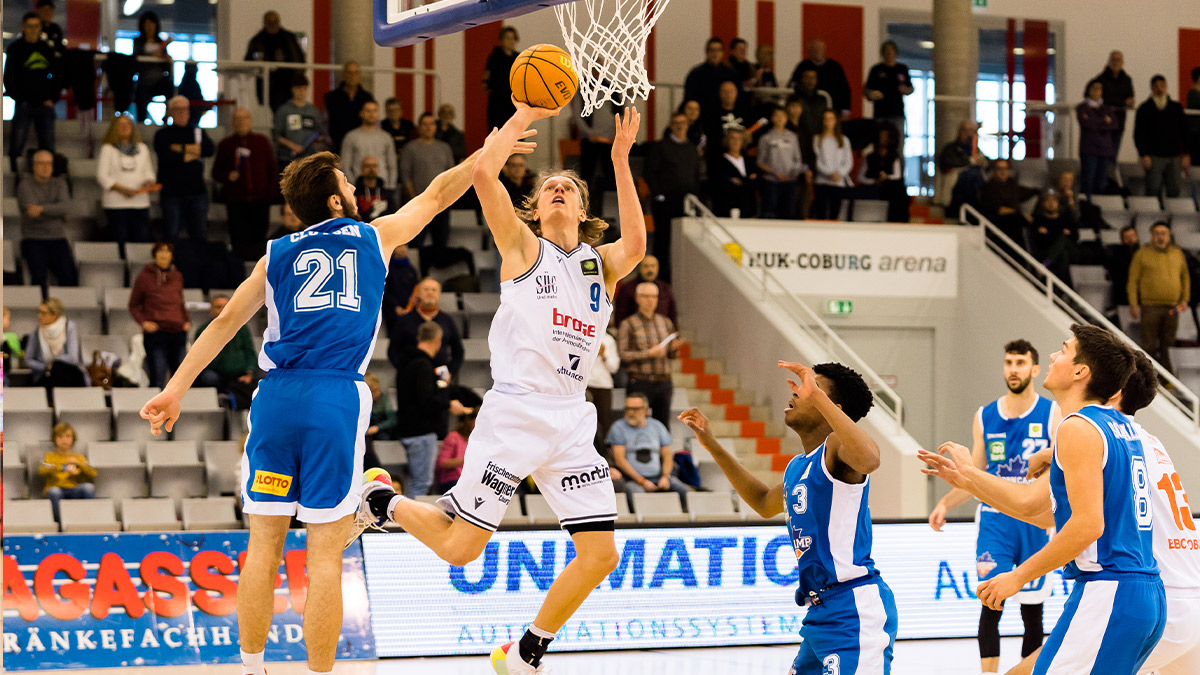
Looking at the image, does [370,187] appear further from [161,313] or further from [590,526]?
[590,526]

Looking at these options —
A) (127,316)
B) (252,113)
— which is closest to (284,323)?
(127,316)

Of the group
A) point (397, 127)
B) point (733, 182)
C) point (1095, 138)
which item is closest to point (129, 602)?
point (397, 127)

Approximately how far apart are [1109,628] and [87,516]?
8.37 m

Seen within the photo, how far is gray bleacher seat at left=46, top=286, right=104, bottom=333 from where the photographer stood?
12758 millimetres

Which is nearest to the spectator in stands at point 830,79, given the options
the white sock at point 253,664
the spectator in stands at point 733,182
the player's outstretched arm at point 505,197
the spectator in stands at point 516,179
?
the spectator in stands at point 733,182

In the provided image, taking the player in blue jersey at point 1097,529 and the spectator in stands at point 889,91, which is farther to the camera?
the spectator in stands at point 889,91

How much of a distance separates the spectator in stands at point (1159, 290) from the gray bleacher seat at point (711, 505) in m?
6.26

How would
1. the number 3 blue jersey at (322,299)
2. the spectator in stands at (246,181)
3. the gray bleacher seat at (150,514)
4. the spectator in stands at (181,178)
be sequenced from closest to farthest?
the number 3 blue jersey at (322,299) → the gray bleacher seat at (150,514) → the spectator in stands at (181,178) → the spectator in stands at (246,181)

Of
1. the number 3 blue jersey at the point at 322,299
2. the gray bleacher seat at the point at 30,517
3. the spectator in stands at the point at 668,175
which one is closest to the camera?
the number 3 blue jersey at the point at 322,299

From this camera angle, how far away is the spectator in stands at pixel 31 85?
44.3 feet

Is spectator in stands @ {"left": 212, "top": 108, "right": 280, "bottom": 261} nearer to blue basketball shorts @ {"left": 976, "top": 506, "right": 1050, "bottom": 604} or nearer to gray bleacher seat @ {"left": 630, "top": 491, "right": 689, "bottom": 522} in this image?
gray bleacher seat @ {"left": 630, "top": 491, "right": 689, "bottom": 522}

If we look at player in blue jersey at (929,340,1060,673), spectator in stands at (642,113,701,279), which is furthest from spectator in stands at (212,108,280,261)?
player in blue jersey at (929,340,1060,673)

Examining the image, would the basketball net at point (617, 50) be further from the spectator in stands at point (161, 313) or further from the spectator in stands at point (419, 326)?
the spectator in stands at point (161, 313)

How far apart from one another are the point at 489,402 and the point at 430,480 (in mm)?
5644
